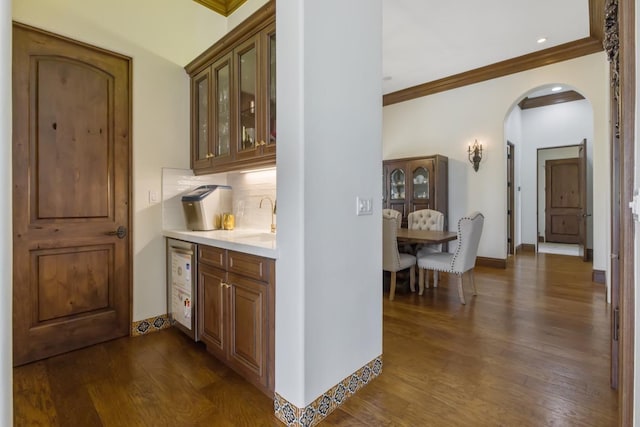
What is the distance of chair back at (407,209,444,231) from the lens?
462 cm

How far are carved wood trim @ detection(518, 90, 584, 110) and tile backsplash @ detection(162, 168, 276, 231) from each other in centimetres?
619

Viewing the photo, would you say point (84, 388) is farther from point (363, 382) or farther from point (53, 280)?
point (363, 382)

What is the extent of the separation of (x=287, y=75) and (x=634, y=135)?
1411 millimetres

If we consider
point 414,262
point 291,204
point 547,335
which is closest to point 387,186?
point 414,262

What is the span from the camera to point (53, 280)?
2.30 metres

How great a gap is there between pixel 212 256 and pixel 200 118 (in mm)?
1508

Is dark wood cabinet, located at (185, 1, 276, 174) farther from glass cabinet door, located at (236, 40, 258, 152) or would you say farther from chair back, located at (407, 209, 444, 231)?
chair back, located at (407, 209, 444, 231)

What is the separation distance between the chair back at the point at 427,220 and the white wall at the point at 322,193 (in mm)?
3009

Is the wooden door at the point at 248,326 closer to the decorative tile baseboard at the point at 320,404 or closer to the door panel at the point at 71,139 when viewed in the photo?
the decorative tile baseboard at the point at 320,404

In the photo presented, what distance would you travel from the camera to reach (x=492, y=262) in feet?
17.4

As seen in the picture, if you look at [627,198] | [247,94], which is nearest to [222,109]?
[247,94]

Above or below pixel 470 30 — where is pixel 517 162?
below

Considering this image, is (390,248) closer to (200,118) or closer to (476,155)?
(200,118)

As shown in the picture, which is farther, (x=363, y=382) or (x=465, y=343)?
(x=465, y=343)
